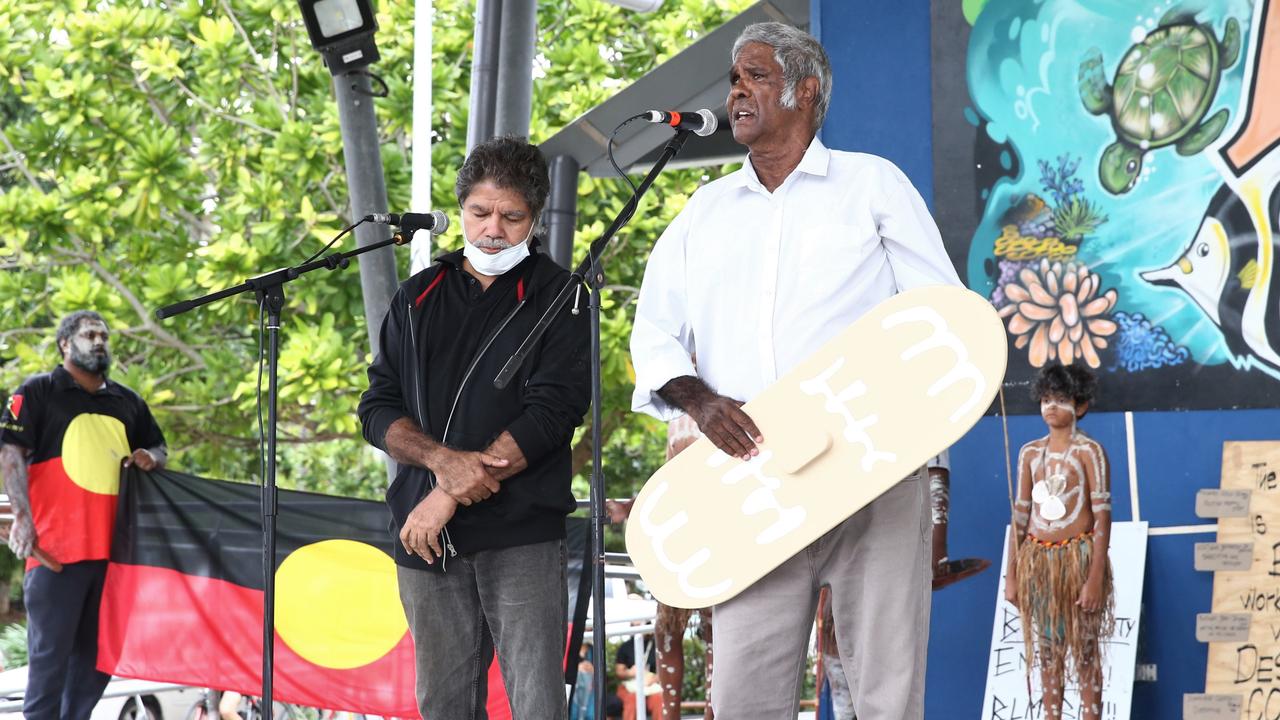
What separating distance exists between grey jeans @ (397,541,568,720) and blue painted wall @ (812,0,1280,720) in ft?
6.82

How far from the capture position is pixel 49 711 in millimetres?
4750

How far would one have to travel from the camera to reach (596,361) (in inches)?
103

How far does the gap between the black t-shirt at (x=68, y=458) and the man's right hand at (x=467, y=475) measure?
2.78 meters

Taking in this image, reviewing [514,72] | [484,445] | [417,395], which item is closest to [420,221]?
[417,395]

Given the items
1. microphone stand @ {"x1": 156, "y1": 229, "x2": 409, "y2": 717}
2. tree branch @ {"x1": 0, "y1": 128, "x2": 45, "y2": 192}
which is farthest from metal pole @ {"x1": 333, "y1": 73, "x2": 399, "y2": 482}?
tree branch @ {"x1": 0, "y1": 128, "x2": 45, "y2": 192}

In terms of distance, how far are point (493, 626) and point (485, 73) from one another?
9.24 feet

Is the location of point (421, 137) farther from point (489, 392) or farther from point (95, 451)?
point (489, 392)

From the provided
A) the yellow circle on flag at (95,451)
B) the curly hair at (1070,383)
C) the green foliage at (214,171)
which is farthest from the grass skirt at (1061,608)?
the green foliage at (214,171)

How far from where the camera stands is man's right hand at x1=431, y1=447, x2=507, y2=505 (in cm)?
265

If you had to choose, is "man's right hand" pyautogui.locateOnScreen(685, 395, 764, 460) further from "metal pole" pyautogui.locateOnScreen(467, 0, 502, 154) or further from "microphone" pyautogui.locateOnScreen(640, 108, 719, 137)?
"metal pole" pyautogui.locateOnScreen(467, 0, 502, 154)

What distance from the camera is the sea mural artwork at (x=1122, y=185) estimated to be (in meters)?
4.10

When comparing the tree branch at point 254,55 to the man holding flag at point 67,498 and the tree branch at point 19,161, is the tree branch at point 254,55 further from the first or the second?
the man holding flag at point 67,498

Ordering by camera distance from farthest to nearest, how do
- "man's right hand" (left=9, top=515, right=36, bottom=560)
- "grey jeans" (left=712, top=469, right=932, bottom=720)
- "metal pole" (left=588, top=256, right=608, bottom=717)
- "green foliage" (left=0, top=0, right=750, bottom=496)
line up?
"green foliage" (left=0, top=0, right=750, bottom=496) < "man's right hand" (left=9, top=515, right=36, bottom=560) < "metal pole" (left=588, top=256, right=608, bottom=717) < "grey jeans" (left=712, top=469, right=932, bottom=720)

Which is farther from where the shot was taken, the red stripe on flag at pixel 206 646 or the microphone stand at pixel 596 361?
the red stripe on flag at pixel 206 646
